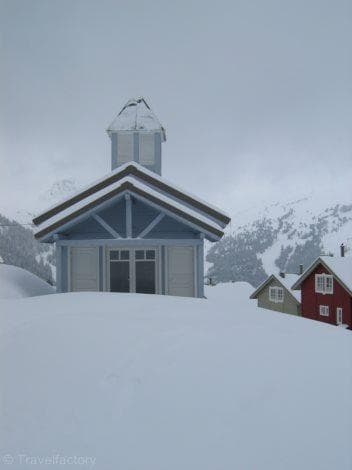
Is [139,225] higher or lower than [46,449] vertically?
higher

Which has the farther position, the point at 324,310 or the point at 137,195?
the point at 324,310

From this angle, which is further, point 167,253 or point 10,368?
point 167,253

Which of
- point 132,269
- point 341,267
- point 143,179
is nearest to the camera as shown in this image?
point 132,269

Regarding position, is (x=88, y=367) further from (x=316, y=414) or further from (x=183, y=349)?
(x=316, y=414)

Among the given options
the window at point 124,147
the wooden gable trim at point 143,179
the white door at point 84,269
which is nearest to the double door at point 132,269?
the white door at point 84,269

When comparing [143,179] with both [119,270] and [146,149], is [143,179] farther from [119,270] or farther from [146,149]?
[119,270]

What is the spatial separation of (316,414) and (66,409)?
2.80 meters

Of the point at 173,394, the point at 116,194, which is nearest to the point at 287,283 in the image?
the point at 116,194

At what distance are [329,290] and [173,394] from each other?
3089cm

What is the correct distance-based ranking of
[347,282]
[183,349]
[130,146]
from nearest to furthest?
[183,349], [130,146], [347,282]

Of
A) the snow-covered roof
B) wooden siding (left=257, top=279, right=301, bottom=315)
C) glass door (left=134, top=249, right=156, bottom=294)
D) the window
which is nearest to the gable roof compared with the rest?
wooden siding (left=257, top=279, right=301, bottom=315)

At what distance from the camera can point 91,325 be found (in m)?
5.49

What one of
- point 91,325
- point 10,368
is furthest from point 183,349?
point 10,368

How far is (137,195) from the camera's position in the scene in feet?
38.9
